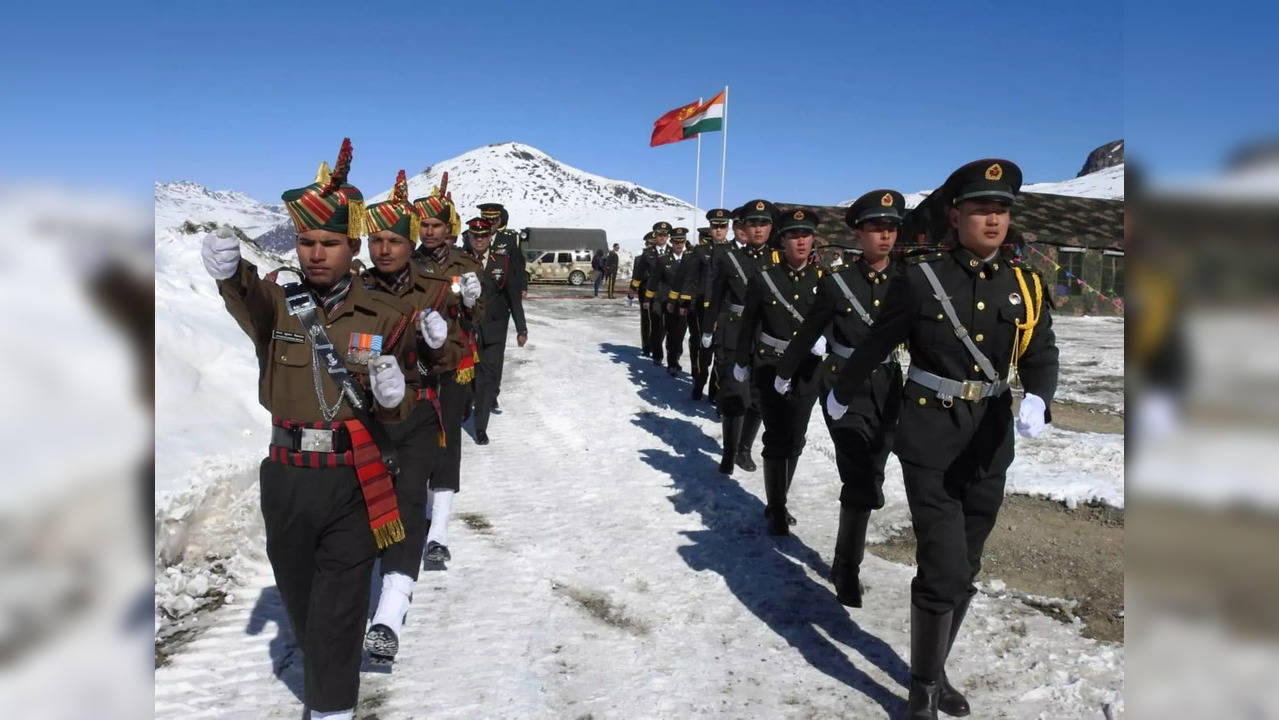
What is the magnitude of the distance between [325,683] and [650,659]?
1624 millimetres

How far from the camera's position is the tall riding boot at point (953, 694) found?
354cm

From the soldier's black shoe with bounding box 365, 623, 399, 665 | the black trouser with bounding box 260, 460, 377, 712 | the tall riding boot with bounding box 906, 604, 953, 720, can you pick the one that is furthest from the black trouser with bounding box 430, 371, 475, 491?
the tall riding boot with bounding box 906, 604, 953, 720

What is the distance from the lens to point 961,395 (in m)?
3.54

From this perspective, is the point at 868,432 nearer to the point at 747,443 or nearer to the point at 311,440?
the point at 747,443

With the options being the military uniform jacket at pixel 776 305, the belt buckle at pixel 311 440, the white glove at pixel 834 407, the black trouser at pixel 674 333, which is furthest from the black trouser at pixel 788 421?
the black trouser at pixel 674 333

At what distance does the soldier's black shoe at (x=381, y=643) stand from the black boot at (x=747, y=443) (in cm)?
433

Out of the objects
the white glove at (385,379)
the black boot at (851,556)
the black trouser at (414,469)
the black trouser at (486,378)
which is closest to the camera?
the white glove at (385,379)

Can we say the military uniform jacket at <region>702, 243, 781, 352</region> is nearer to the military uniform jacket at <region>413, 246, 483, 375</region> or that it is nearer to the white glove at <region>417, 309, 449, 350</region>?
the military uniform jacket at <region>413, 246, 483, 375</region>

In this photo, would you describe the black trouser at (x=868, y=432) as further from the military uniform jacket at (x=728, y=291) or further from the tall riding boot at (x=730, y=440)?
the military uniform jacket at (x=728, y=291)

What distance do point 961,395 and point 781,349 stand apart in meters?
2.62

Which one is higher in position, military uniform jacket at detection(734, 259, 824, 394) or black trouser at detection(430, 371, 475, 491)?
military uniform jacket at detection(734, 259, 824, 394)

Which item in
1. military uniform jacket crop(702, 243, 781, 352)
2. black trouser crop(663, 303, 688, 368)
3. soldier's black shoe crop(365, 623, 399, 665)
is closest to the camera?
soldier's black shoe crop(365, 623, 399, 665)

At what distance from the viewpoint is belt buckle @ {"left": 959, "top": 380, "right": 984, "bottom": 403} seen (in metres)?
3.54

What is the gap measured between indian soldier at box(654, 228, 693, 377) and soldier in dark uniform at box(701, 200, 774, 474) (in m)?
2.82
